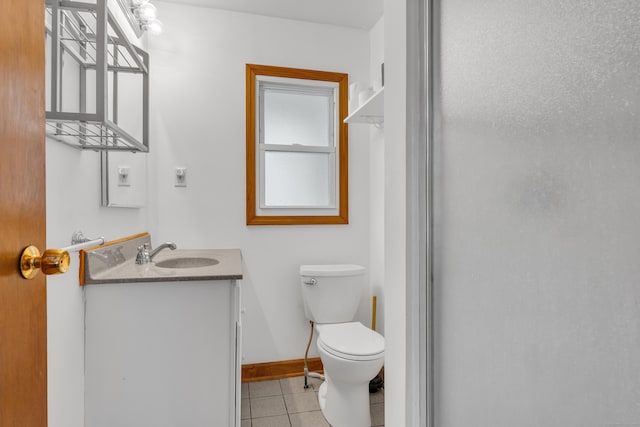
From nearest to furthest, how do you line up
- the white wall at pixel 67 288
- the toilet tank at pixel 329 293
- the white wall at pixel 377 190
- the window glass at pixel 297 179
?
the white wall at pixel 67 288 < the toilet tank at pixel 329 293 < the white wall at pixel 377 190 < the window glass at pixel 297 179

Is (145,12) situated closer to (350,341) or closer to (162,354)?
(162,354)

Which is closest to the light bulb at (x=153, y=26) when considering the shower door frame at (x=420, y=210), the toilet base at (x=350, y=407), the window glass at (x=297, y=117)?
the window glass at (x=297, y=117)

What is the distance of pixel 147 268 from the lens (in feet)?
5.21

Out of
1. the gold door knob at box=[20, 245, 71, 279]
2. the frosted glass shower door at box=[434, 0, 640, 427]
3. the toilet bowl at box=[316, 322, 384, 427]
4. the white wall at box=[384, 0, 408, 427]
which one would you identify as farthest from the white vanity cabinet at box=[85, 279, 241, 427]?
the frosted glass shower door at box=[434, 0, 640, 427]

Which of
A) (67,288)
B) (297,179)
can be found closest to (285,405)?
(67,288)

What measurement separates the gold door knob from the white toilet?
1.41m

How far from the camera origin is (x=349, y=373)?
5.69 ft

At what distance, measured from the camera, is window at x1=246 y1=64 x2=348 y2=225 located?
2.47 meters

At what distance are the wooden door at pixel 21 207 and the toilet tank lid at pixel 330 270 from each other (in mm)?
1699

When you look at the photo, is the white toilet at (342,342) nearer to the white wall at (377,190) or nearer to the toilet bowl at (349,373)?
the toilet bowl at (349,373)

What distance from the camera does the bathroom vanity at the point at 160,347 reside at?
1387 millimetres

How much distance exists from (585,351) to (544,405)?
143mm

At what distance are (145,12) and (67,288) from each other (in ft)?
5.06

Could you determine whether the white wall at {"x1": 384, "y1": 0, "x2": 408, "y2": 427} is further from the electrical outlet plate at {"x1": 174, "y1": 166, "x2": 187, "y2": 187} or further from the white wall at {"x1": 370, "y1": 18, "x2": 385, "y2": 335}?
the electrical outlet plate at {"x1": 174, "y1": 166, "x2": 187, "y2": 187}
